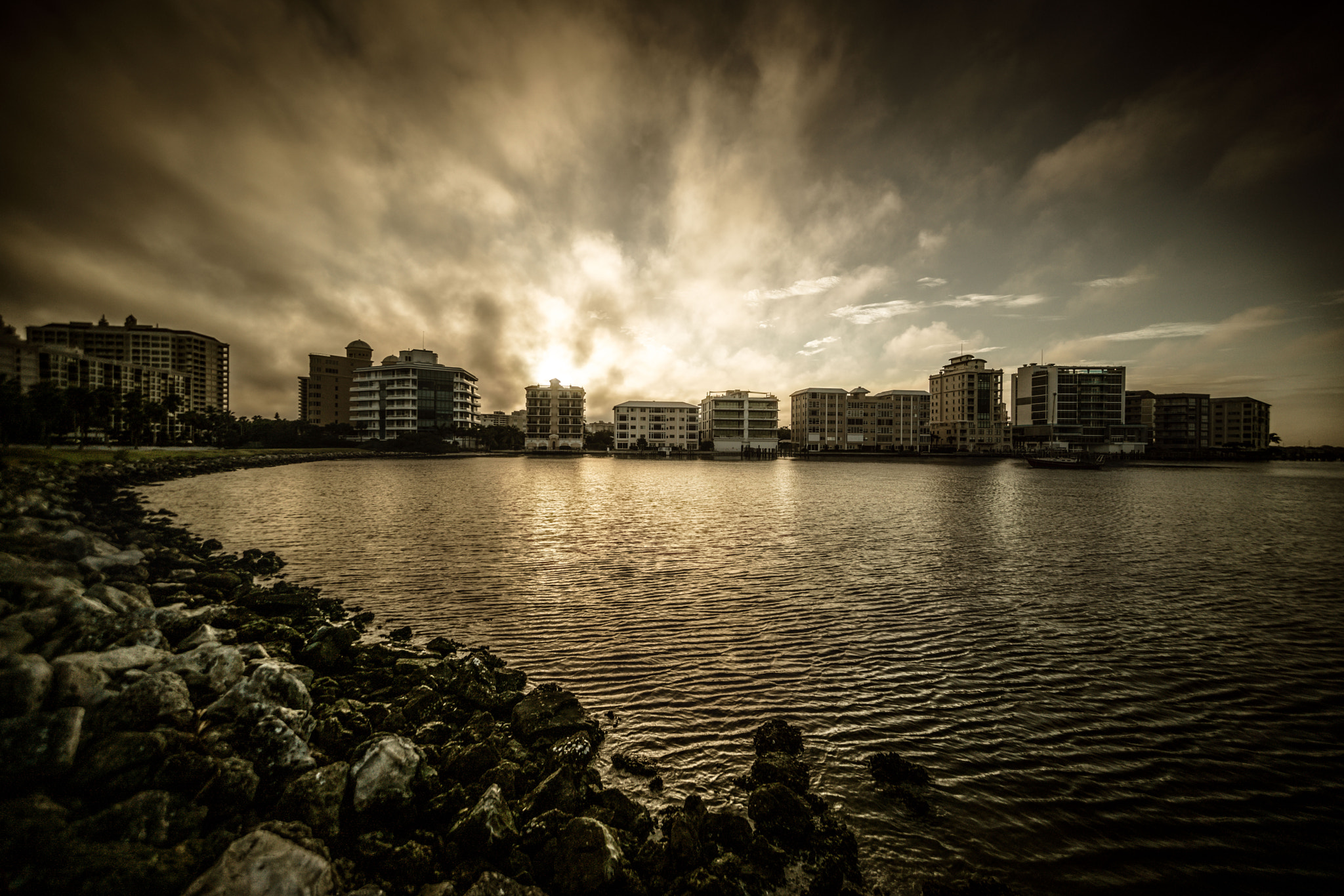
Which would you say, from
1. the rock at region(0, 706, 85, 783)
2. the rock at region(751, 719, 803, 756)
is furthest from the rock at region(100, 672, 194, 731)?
the rock at region(751, 719, 803, 756)

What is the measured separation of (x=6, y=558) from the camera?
37.3ft

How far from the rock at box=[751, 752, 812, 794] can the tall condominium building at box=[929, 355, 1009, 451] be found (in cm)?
18676

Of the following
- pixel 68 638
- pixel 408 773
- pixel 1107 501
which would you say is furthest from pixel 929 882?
pixel 1107 501

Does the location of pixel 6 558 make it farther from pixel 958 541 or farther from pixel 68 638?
pixel 958 541

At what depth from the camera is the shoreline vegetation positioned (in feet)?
14.8

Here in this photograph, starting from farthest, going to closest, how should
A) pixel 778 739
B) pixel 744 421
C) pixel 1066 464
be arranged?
pixel 744 421
pixel 1066 464
pixel 778 739

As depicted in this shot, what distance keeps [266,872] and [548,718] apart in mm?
4337

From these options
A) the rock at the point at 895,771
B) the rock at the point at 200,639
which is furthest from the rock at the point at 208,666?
the rock at the point at 895,771

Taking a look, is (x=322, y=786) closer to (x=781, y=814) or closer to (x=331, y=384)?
(x=781, y=814)

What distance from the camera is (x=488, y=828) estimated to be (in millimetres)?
5473

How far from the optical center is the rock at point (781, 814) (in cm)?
605

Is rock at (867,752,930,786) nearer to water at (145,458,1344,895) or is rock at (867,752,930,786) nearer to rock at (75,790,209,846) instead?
water at (145,458,1344,895)

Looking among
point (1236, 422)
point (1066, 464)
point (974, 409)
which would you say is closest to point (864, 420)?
point (974, 409)

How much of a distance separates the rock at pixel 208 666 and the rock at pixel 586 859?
6.07m
